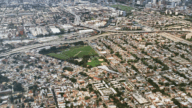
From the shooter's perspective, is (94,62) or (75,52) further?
(75,52)

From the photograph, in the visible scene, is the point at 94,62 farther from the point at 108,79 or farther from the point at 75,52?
the point at 108,79

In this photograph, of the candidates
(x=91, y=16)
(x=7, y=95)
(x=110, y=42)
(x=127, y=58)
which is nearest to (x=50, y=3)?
(x=91, y=16)

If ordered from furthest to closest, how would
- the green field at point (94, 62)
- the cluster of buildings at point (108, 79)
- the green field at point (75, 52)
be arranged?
the green field at point (75, 52), the green field at point (94, 62), the cluster of buildings at point (108, 79)

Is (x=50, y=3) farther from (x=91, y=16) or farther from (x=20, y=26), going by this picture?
(x=20, y=26)

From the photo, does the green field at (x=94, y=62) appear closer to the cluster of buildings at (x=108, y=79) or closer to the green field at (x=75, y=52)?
the cluster of buildings at (x=108, y=79)

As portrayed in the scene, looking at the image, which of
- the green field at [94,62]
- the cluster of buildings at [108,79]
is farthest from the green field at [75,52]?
the green field at [94,62]

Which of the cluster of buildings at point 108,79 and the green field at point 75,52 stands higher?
the green field at point 75,52

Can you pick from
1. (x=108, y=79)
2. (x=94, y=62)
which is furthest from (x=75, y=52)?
(x=108, y=79)

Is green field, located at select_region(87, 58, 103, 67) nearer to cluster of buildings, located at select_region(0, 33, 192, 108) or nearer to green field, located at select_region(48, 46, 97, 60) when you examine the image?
cluster of buildings, located at select_region(0, 33, 192, 108)

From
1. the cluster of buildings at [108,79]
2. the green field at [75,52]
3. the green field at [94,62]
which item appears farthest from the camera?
the green field at [75,52]
